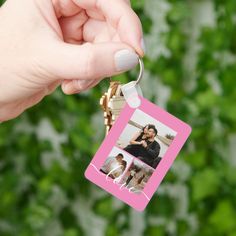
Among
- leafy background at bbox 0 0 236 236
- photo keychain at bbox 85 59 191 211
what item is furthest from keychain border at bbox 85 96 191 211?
leafy background at bbox 0 0 236 236

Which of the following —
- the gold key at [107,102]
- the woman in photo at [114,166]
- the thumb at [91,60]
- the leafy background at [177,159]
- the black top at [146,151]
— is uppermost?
the thumb at [91,60]

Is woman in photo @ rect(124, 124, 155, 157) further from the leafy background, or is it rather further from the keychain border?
the leafy background

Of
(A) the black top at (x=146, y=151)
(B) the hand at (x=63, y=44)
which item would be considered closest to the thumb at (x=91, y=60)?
(B) the hand at (x=63, y=44)

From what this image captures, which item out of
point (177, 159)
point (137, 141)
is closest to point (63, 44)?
point (137, 141)

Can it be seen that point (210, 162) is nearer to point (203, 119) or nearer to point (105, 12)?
point (203, 119)

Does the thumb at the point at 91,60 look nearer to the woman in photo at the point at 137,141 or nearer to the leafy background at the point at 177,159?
the woman in photo at the point at 137,141

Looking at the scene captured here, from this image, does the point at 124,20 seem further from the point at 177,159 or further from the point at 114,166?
the point at 177,159
